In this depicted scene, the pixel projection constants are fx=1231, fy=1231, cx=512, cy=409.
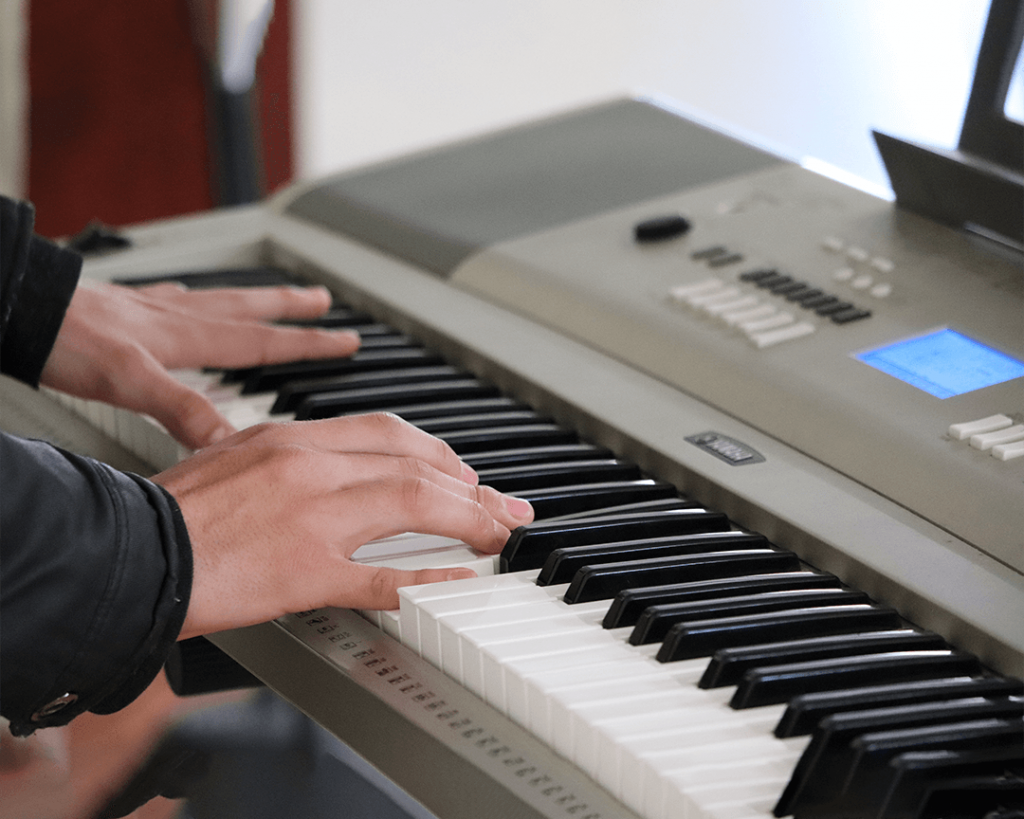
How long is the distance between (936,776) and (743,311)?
602mm

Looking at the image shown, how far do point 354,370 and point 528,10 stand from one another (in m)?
2.58

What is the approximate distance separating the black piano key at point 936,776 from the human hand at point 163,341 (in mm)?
760

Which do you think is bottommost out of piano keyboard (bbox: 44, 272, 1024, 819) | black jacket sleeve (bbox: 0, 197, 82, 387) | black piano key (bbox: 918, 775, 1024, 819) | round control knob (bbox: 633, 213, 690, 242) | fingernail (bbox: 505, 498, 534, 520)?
black piano key (bbox: 918, 775, 1024, 819)

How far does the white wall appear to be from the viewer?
320 centimetres

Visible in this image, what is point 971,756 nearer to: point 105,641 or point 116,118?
point 105,641

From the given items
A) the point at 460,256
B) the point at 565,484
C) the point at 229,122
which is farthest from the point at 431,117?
the point at 565,484

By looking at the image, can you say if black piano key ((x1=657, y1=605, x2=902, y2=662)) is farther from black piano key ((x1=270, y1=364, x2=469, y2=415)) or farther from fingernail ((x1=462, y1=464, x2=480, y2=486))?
black piano key ((x1=270, y1=364, x2=469, y2=415))

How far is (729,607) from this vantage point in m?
0.84

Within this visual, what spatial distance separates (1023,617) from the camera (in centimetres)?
82

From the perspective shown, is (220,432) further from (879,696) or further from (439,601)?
(879,696)

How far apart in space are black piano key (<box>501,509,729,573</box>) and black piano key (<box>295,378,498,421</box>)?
0.30m

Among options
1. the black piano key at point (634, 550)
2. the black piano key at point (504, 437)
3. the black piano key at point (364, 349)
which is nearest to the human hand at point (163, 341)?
the black piano key at point (364, 349)

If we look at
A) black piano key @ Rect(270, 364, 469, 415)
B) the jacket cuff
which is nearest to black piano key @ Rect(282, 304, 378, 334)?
black piano key @ Rect(270, 364, 469, 415)

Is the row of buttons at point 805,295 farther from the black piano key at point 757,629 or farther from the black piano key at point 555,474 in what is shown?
the black piano key at point 757,629
